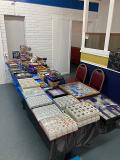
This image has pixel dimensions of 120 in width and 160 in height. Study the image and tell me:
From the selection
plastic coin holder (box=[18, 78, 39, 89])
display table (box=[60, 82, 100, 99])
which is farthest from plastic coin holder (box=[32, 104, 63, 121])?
plastic coin holder (box=[18, 78, 39, 89])

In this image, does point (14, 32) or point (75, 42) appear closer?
point (14, 32)

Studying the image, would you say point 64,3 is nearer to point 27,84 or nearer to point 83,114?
point 27,84

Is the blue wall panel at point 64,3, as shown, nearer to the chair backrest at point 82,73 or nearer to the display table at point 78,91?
the chair backrest at point 82,73

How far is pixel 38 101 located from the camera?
197cm

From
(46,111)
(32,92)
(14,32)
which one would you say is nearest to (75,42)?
(14,32)

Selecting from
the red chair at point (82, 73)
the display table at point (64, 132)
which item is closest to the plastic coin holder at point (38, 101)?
the display table at point (64, 132)

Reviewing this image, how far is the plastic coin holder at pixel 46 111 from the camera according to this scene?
1669 millimetres

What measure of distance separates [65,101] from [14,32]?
3654 mm

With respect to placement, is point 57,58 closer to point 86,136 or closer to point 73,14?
point 73,14

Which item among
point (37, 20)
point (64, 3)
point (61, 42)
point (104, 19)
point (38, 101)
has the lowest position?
point (38, 101)

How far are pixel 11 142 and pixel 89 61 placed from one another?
2.46m

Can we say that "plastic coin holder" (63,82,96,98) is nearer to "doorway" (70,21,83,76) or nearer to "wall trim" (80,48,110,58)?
"wall trim" (80,48,110,58)

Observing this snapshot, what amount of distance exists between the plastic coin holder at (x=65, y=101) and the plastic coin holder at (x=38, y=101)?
0.38 ft

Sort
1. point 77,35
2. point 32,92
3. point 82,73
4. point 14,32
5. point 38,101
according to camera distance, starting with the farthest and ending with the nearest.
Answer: point 77,35 → point 14,32 → point 82,73 → point 32,92 → point 38,101
